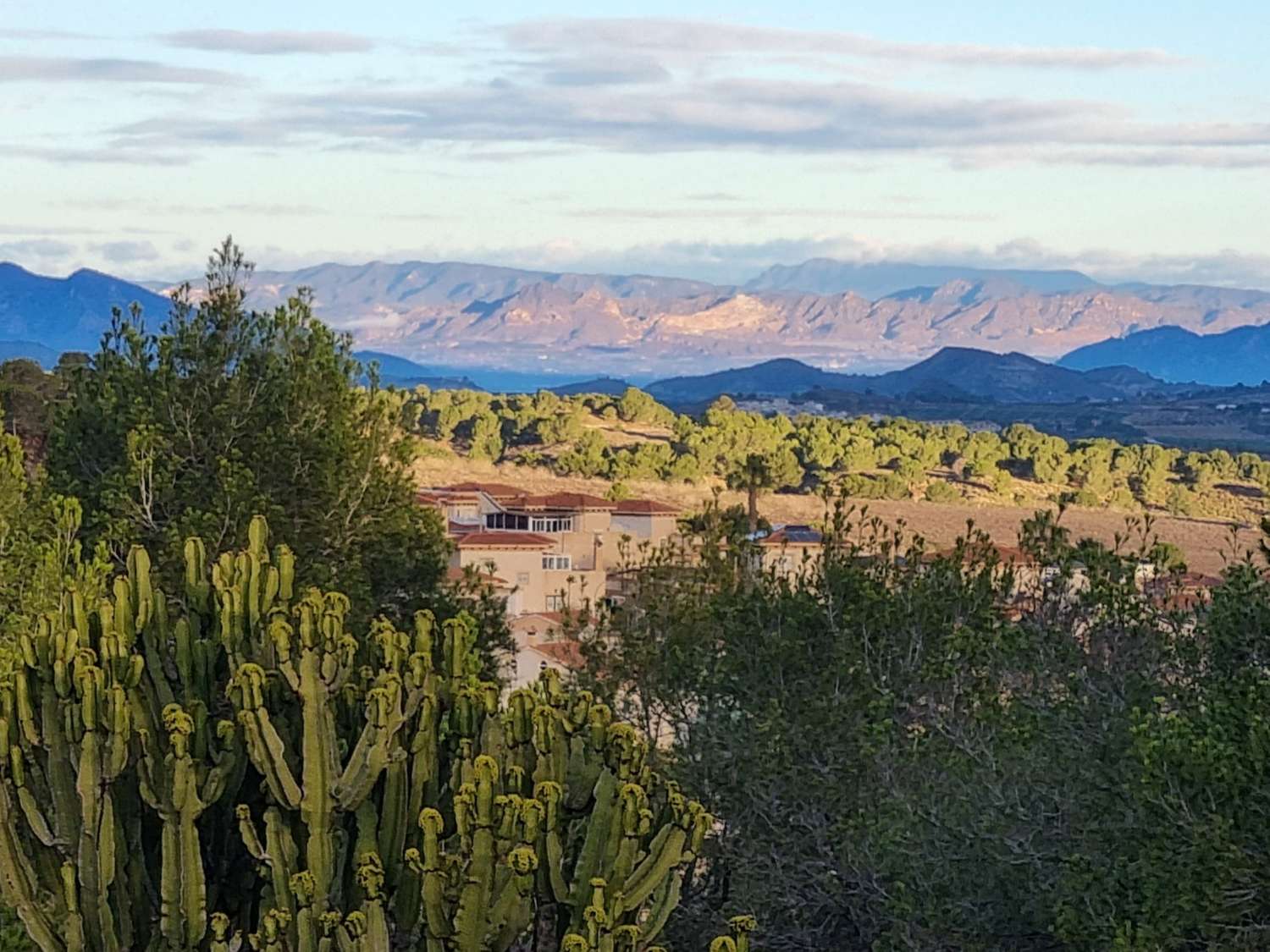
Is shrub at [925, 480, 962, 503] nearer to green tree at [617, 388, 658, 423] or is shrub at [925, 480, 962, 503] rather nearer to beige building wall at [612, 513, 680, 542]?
beige building wall at [612, 513, 680, 542]

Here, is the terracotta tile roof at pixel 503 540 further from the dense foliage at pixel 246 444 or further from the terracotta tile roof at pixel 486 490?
the dense foliage at pixel 246 444

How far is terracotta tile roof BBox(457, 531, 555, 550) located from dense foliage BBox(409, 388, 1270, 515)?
93.1 ft

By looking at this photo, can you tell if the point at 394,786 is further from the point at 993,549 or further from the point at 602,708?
the point at 993,549

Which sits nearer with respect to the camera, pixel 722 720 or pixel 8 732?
pixel 8 732

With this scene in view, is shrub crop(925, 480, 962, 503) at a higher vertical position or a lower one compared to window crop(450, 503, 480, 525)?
lower

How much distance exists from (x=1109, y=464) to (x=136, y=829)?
265 feet

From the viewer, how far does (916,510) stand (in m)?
70.3

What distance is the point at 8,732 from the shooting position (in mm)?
8320

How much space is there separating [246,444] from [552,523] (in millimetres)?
32702

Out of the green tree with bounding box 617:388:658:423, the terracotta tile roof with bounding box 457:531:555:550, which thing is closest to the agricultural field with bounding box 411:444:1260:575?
the terracotta tile roof with bounding box 457:531:555:550

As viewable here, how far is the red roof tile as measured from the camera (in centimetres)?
4271

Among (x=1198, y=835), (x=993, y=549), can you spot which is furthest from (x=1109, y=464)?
(x=1198, y=835)

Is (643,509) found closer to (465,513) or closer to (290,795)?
(465,513)

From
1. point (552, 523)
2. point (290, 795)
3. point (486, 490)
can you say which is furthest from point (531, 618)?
point (290, 795)
